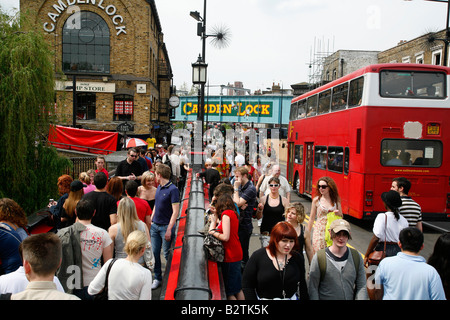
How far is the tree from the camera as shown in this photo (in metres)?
7.48

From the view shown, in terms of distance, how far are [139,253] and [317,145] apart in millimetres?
11611

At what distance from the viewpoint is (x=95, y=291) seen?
332 cm

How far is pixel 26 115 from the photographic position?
7.61 m

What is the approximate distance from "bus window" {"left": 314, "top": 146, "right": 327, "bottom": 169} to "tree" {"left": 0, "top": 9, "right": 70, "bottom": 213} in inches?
334

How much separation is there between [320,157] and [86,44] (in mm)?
22413

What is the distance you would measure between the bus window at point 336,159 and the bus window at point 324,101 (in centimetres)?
160

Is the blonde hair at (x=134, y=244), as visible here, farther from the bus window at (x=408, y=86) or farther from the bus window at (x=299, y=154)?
the bus window at (x=299, y=154)

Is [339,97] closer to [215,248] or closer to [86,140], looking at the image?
[215,248]

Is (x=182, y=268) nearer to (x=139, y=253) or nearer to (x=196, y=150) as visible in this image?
(x=139, y=253)

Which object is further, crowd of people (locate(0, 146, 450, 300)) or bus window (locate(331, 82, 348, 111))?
bus window (locate(331, 82, 348, 111))

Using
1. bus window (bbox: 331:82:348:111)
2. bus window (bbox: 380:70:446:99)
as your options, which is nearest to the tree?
bus window (bbox: 331:82:348:111)

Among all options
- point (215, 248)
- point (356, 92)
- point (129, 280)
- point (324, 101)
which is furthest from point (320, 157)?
point (129, 280)

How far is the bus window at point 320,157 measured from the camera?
43.4 feet

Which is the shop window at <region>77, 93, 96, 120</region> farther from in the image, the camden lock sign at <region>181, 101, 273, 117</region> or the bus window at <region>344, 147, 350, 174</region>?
the bus window at <region>344, 147, 350, 174</region>
